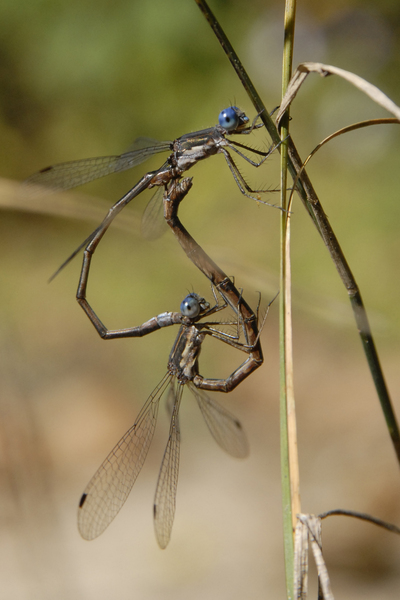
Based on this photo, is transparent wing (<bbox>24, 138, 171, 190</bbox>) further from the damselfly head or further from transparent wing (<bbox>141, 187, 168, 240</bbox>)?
the damselfly head

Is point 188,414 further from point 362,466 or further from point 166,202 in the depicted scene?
point 166,202

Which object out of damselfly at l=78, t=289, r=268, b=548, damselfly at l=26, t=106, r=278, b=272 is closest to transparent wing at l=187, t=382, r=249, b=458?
damselfly at l=78, t=289, r=268, b=548

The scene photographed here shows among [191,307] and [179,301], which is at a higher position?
[179,301]

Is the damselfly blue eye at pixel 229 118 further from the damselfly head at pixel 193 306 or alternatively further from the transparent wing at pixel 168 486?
the transparent wing at pixel 168 486

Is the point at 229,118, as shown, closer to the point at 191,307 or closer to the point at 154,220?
the point at 154,220

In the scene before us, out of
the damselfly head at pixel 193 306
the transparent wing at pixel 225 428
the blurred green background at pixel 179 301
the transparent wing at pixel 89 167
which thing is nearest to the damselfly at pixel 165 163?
the transparent wing at pixel 89 167

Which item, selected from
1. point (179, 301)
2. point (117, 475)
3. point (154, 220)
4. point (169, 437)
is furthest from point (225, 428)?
point (179, 301)
